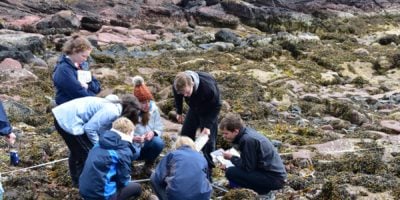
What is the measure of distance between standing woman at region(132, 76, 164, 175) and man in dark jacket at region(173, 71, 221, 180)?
0.47 m

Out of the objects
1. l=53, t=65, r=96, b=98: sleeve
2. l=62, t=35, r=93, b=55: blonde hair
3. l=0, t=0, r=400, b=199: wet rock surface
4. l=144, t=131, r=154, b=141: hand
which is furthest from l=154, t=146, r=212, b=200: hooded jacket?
l=62, t=35, r=93, b=55: blonde hair

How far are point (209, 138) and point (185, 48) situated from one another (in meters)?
20.1

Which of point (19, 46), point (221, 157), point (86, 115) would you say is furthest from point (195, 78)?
point (19, 46)

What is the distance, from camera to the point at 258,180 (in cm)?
848

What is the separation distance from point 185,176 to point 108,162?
94 centimetres

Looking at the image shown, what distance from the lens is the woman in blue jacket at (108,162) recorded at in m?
7.30

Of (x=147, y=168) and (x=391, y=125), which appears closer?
(x=147, y=168)

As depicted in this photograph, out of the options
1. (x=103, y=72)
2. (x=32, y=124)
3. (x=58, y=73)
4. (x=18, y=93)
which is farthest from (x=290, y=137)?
(x=103, y=72)

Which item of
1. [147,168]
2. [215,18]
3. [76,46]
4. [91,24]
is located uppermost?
[76,46]

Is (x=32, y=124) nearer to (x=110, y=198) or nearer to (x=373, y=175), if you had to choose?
(x=110, y=198)

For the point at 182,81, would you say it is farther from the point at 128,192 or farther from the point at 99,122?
the point at 128,192

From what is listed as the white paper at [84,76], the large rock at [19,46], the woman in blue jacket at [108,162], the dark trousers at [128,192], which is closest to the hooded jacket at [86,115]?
the woman in blue jacket at [108,162]

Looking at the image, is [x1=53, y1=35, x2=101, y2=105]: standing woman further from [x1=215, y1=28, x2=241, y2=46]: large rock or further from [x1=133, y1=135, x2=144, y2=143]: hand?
[x1=215, y1=28, x2=241, y2=46]: large rock

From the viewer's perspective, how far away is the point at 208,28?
38.2 metres
